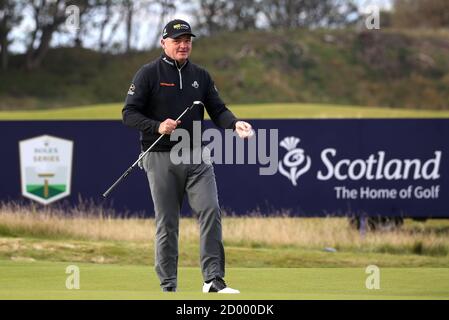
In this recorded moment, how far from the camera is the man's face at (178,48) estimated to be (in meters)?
9.02

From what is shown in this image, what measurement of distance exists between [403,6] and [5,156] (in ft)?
168

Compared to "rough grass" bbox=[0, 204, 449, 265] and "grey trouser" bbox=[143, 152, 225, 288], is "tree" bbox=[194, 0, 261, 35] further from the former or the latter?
"grey trouser" bbox=[143, 152, 225, 288]

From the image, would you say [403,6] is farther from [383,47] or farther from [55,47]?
[55,47]

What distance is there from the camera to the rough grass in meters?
15.9

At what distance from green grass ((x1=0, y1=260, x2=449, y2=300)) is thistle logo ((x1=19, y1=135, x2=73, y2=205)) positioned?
497 centimetres

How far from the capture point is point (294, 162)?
56.9ft

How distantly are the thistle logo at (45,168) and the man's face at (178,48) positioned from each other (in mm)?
8505

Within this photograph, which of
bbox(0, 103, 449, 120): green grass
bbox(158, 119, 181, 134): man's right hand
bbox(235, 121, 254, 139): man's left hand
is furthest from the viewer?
bbox(0, 103, 449, 120): green grass

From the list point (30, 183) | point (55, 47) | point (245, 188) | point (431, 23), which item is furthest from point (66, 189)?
point (431, 23)

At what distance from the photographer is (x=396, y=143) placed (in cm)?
1747
